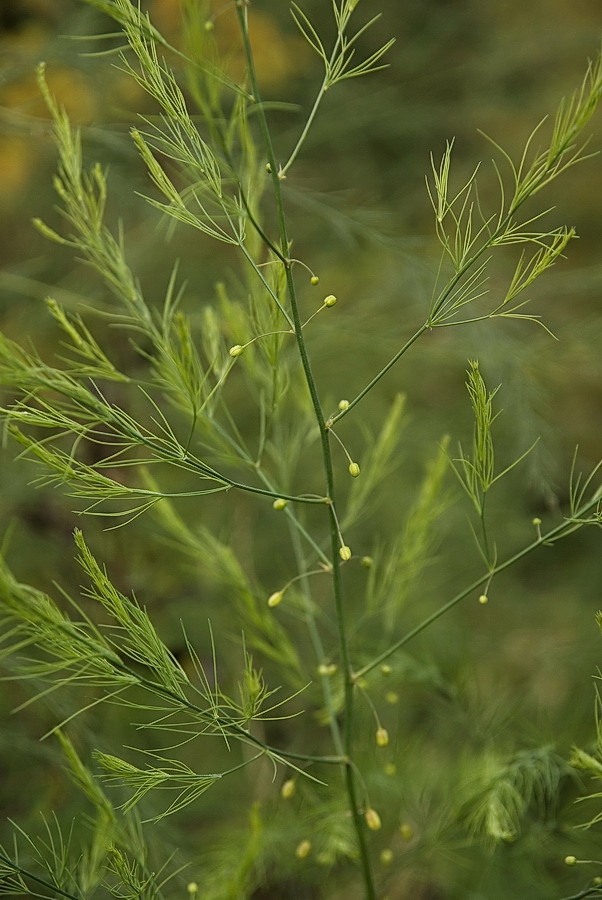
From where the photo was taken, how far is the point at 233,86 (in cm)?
42

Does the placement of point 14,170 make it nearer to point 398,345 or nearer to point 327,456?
point 398,345

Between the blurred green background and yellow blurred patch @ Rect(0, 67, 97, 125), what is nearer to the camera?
the blurred green background

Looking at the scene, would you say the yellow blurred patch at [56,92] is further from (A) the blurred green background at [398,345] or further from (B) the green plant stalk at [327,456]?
(B) the green plant stalk at [327,456]

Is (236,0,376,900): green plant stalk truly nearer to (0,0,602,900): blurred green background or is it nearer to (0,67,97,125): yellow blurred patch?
(0,0,602,900): blurred green background

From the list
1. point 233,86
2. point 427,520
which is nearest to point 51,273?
point 427,520

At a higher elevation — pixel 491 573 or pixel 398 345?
pixel 491 573

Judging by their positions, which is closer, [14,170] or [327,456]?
[327,456]

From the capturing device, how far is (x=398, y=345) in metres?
1.18

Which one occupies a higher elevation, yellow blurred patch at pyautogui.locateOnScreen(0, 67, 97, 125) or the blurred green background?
yellow blurred patch at pyautogui.locateOnScreen(0, 67, 97, 125)

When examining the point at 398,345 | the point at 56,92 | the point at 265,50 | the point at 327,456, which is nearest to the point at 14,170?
the point at 56,92

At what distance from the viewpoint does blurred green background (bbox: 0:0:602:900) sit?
3.23 feet

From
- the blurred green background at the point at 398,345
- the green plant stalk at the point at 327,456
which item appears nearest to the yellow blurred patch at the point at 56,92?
the blurred green background at the point at 398,345

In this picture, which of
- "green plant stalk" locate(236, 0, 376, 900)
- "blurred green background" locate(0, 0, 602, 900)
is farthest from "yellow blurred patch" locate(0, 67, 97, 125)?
"green plant stalk" locate(236, 0, 376, 900)

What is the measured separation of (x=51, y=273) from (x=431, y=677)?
38.2 inches
